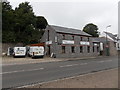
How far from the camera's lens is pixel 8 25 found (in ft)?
129

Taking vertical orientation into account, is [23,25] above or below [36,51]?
above

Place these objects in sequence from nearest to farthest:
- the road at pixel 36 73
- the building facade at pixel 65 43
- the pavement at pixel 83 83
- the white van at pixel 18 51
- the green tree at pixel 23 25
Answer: the pavement at pixel 83 83 < the road at pixel 36 73 < the white van at pixel 18 51 < the building facade at pixel 65 43 < the green tree at pixel 23 25

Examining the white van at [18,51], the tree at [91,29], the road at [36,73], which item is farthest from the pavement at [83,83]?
the tree at [91,29]

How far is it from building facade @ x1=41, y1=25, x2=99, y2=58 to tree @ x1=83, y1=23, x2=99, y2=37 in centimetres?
3436

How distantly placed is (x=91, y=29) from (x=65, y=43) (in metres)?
43.9

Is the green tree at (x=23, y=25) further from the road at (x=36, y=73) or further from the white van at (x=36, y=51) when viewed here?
the road at (x=36, y=73)

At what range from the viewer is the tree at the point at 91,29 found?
73812mm

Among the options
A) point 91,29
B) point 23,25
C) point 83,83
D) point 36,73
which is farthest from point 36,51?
point 91,29

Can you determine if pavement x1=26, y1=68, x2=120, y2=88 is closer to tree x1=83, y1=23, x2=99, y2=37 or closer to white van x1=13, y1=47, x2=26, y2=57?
white van x1=13, y1=47, x2=26, y2=57

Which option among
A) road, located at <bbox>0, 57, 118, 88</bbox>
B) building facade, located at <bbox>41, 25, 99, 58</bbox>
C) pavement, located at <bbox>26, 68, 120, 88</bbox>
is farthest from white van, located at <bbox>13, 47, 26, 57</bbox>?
pavement, located at <bbox>26, 68, 120, 88</bbox>

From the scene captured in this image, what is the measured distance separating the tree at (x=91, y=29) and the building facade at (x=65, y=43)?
34.4m

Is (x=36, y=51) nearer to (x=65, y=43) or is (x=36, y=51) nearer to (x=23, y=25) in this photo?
(x=65, y=43)

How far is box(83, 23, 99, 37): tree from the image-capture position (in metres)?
73.8

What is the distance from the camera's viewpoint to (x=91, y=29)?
2963 inches
